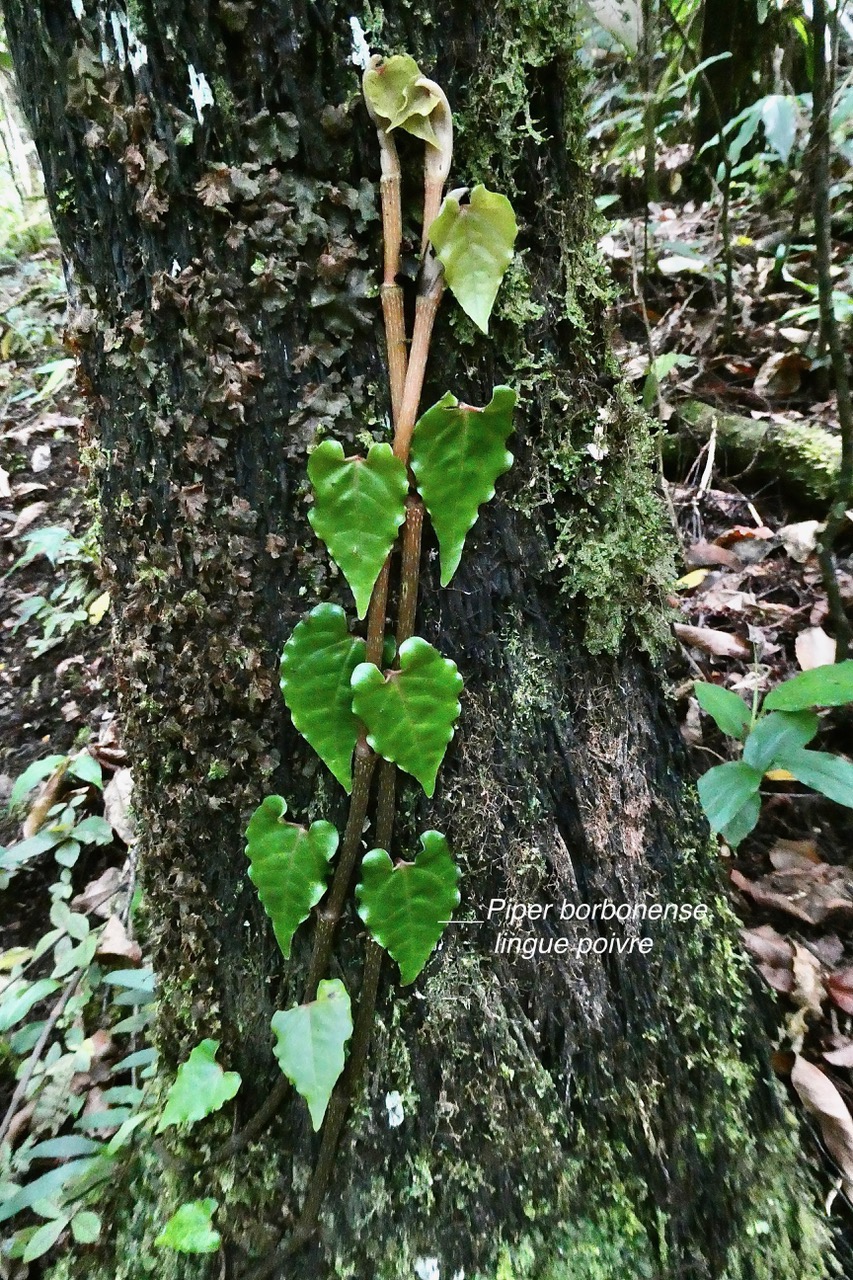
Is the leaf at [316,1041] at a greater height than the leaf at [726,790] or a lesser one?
lesser

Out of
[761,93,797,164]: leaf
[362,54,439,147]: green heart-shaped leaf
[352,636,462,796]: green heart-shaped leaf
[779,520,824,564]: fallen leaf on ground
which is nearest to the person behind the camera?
[362,54,439,147]: green heart-shaped leaf

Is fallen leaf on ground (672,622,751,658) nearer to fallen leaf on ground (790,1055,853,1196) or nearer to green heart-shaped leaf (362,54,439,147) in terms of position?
fallen leaf on ground (790,1055,853,1196)

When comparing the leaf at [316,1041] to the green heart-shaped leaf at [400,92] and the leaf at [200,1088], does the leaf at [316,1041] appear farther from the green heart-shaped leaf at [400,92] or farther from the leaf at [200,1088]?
the green heart-shaped leaf at [400,92]

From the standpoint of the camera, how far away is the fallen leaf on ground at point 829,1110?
3.29ft

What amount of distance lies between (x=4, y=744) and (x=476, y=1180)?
181 centimetres

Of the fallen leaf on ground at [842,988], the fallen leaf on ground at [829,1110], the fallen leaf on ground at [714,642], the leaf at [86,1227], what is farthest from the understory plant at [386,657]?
the fallen leaf on ground at [714,642]

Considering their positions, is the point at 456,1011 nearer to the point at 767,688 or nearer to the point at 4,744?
the point at 767,688

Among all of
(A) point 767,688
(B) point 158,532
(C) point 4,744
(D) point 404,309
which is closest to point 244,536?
(B) point 158,532

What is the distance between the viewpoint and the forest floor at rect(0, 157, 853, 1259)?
1192 mm

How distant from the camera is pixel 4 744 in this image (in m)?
2.16

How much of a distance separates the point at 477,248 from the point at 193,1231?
1.07 m

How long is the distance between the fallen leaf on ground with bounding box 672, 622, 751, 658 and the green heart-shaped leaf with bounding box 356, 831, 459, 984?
45.4 inches

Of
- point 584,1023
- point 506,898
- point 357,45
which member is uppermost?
point 357,45

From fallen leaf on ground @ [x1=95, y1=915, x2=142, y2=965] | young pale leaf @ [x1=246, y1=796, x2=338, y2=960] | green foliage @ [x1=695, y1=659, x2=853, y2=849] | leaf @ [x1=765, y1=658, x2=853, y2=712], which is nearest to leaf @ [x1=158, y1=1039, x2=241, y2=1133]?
young pale leaf @ [x1=246, y1=796, x2=338, y2=960]
